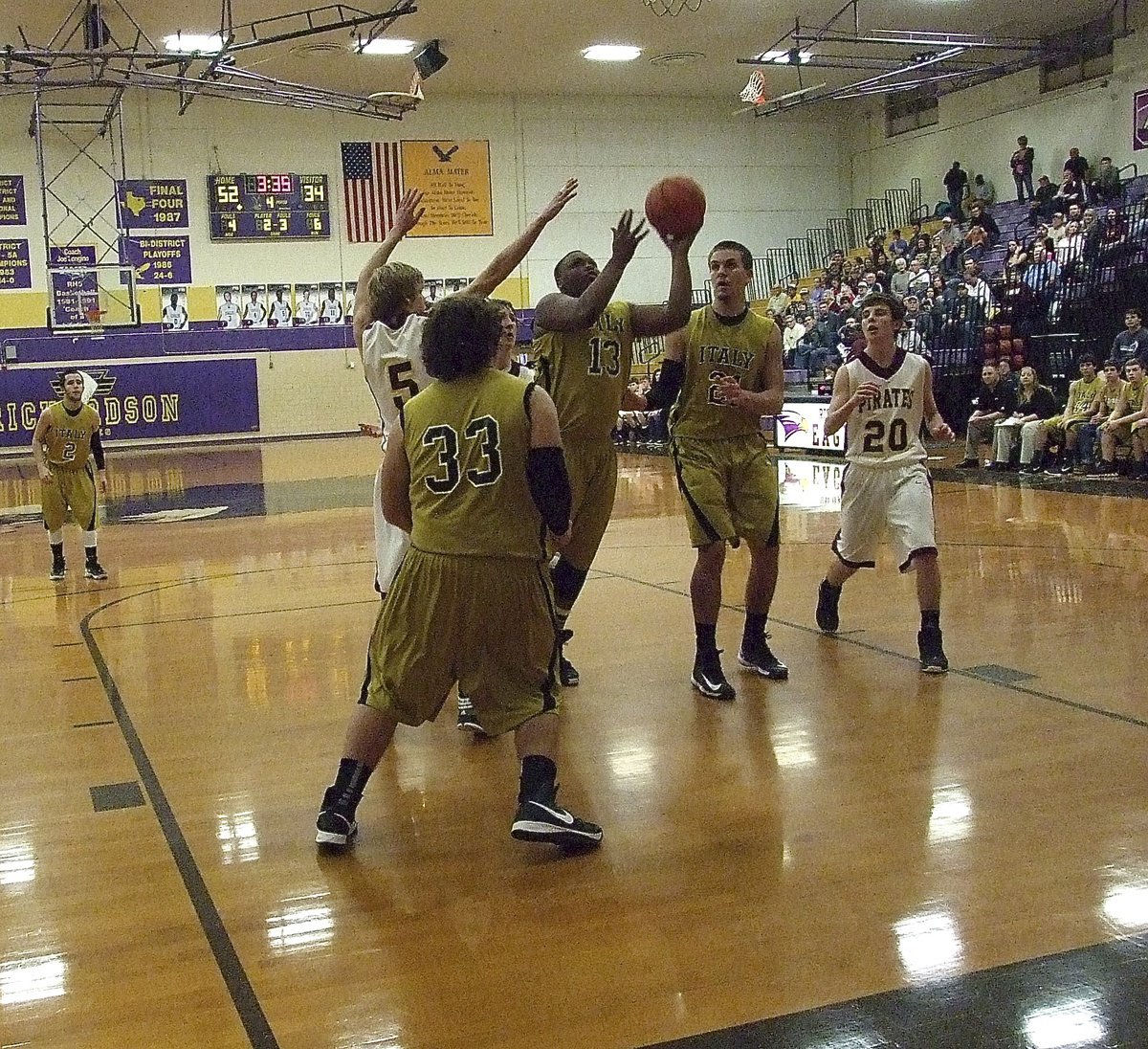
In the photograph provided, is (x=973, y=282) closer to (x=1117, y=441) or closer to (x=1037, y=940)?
(x=1117, y=441)

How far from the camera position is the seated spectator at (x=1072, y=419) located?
13.7 meters

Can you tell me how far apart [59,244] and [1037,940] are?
84.2 ft

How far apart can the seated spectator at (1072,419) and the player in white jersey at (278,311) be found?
17226mm

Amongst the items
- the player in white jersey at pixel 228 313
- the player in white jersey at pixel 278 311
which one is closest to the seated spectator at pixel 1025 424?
the player in white jersey at pixel 278 311

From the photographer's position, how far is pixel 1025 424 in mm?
14078

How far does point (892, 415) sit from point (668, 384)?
117 cm

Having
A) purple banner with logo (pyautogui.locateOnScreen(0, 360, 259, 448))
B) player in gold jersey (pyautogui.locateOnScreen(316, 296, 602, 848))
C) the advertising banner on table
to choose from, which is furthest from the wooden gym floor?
purple banner with logo (pyautogui.locateOnScreen(0, 360, 259, 448))

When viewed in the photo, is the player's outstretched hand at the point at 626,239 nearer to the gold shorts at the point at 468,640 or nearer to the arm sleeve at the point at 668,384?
the arm sleeve at the point at 668,384

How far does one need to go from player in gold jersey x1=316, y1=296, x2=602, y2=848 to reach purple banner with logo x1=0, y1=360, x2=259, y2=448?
901 inches

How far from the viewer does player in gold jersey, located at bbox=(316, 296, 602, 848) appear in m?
3.49

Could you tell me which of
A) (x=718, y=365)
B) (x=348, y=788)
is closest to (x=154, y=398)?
(x=718, y=365)

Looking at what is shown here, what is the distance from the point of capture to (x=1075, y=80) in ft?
Result: 79.9

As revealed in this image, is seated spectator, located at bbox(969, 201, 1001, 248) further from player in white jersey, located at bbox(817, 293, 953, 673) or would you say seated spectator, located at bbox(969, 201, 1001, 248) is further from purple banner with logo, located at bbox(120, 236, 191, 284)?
player in white jersey, located at bbox(817, 293, 953, 673)

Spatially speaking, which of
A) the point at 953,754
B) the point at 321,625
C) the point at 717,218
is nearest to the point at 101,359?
the point at 717,218
